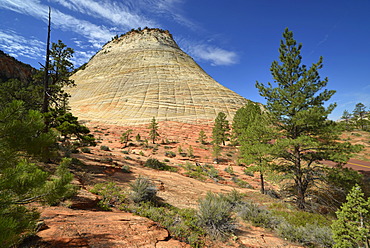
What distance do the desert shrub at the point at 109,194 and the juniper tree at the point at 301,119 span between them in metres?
9.62

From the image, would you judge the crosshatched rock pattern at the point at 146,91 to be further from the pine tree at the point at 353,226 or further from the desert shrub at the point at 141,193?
the pine tree at the point at 353,226

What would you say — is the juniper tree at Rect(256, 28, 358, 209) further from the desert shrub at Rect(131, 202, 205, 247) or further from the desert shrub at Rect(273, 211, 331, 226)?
the desert shrub at Rect(131, 202, 205, 247)

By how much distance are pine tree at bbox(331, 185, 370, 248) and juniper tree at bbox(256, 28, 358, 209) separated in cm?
496

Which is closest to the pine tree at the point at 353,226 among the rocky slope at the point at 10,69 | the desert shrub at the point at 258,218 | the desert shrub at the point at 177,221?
the desert shrub at the point at 258,218

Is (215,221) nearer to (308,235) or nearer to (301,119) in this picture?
(308,235)

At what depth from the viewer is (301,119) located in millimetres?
9648

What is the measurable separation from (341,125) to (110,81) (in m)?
66.4

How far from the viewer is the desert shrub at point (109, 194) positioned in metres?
6.43

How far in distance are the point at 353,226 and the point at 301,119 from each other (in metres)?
6.39

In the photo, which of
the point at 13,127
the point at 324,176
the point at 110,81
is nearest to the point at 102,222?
the point at 13,127

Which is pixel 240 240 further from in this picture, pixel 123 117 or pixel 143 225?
pixel 123 117

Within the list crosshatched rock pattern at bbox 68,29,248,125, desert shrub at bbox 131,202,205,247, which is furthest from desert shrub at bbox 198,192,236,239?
crosshatched rock pattern at bbox 68,29,248,125

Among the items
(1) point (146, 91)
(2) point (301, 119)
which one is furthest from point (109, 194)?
(1) point (146, 91)

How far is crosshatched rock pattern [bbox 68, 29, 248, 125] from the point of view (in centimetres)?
4928
